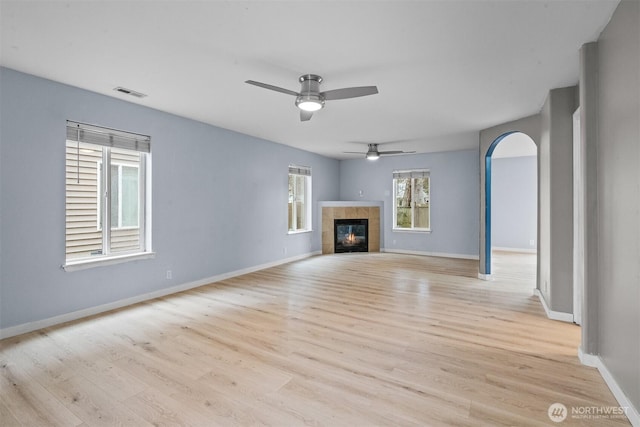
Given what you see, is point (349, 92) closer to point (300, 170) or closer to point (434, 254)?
point (300, 170)

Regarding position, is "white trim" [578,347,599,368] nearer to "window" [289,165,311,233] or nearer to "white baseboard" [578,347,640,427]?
"white baseboard" [578,347,640,427]

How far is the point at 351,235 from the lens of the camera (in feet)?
27.7

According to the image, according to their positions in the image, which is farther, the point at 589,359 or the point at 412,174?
the point at 412,174

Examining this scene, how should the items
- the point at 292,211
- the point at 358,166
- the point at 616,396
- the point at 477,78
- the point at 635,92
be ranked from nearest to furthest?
the point at 635,92 → the point at 616,396 → the point at 477,78 → the point at 292,211 → the point at 358,166

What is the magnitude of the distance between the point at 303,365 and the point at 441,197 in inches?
254

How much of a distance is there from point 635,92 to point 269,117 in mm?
3923

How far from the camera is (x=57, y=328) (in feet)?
10.7

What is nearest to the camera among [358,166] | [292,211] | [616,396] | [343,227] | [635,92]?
[635,92]

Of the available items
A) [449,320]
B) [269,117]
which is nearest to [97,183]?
[269,117]

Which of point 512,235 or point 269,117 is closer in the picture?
point 269,117

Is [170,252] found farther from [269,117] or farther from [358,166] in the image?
[358,166]

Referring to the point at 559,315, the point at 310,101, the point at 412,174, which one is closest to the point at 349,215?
the point at 412,174

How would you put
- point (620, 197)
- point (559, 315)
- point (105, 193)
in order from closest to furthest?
1. point (620, 197)
2. point (559, 315)
3. point (105, 193)

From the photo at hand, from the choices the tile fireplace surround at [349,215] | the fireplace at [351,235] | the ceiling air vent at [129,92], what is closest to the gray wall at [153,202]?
the ceiling air vent at [129,92]
